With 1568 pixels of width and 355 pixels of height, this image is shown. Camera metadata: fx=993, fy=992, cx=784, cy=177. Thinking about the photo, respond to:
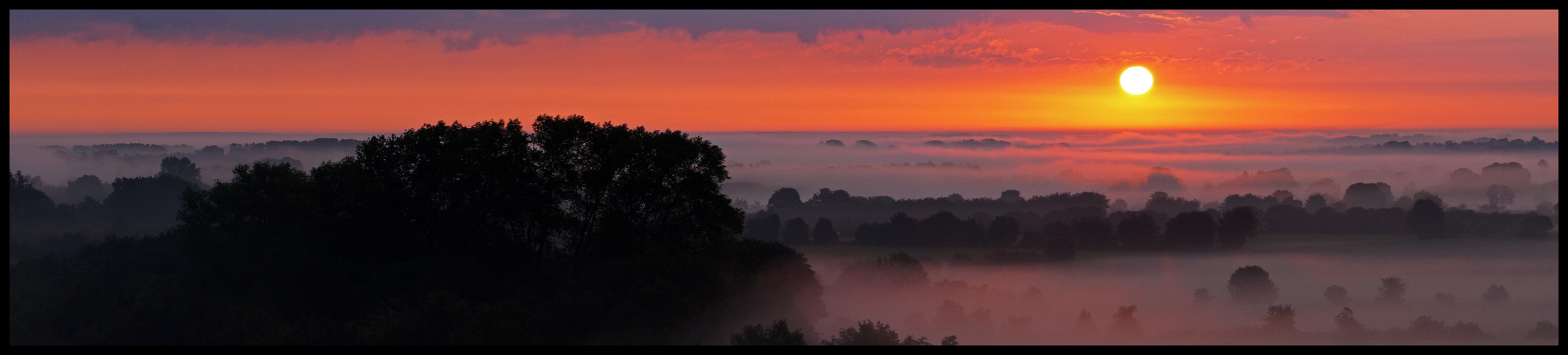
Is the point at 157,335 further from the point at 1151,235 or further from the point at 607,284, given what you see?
the point at 1151,235

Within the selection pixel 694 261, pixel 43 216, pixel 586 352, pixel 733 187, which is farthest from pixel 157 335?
pixel 733 187

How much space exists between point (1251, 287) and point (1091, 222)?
1999cm

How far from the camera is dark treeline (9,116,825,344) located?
2948 centimetres

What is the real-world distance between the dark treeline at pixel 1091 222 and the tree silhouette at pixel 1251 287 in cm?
1019

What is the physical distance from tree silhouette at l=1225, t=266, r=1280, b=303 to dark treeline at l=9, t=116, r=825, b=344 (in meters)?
56.9

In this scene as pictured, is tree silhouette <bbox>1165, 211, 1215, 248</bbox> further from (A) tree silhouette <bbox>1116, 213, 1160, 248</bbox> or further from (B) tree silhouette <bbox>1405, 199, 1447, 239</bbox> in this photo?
(B) tree silhouette <bbox>1405, 199, 1447, 239</bbox>

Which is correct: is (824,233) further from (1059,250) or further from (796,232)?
(1059,250)

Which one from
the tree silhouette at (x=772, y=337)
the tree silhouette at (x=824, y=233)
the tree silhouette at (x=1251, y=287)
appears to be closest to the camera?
the tree silhouette at (x=772, y=337)

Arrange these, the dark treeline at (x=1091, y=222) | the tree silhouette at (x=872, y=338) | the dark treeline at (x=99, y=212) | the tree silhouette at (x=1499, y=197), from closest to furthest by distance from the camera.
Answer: the tree silhouette at (x=872, y=338) < the dark treeline at (x=99, y=212) < the dark treeline at (x=1091, y=222) < the tree silhouette at (x=1499, y=197)

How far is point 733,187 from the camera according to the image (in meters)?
128

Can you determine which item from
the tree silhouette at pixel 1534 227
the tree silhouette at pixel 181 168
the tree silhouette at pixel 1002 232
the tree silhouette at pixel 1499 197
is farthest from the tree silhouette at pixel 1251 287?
the tree silhouette at pixel 181 168

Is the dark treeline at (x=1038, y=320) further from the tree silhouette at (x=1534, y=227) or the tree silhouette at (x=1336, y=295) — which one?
the tree silhouette at (x=1534, y=227)

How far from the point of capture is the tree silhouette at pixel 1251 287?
78.8 meters
